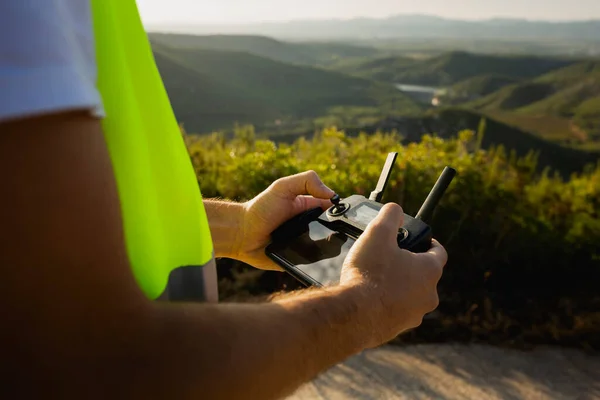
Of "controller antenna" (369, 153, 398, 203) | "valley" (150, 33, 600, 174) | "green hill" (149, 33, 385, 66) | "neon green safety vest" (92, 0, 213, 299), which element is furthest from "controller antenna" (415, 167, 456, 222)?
"green hill" (149, 33, 385, 66)

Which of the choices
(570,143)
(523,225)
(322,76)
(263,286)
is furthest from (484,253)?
(322,76)

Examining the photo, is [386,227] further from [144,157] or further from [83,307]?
[83,307]

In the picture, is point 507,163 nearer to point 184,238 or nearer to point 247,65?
point 184,238

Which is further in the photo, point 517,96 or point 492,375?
point 517,96

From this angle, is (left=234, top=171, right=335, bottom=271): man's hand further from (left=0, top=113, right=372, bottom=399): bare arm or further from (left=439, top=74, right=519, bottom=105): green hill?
(left=439, top=74, right=519, bottom=105): green hill

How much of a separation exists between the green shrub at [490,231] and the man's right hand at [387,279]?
265 cm

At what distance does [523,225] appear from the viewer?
159 inches

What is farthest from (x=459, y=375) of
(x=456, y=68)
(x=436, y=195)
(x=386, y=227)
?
(x=456, y=68)

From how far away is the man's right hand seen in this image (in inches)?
38.5

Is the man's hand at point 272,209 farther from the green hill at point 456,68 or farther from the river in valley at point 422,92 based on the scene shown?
the green hill at point 456,68

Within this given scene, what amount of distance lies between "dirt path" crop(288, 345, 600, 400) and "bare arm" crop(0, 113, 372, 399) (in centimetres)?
245

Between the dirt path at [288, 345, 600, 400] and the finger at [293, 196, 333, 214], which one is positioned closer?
the finger at [293, 196, 333, 214]

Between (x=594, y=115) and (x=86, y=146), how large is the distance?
324 ft

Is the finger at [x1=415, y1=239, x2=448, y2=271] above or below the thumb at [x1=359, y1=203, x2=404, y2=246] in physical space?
below
